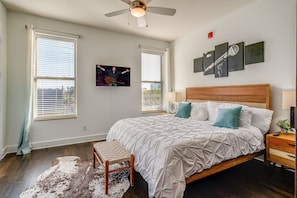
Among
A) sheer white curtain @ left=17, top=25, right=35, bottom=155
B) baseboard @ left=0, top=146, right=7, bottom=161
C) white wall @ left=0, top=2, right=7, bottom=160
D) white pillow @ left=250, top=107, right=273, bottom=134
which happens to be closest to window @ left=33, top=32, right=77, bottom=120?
sheer white curtain @ left=17, top=25, right=35, bottom=155

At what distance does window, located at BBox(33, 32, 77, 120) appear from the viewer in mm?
3654

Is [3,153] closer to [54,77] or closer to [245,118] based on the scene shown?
[54,77]

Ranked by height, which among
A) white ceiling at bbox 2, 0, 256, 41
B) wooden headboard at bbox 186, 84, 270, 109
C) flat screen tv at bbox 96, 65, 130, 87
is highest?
white ceiling at bbox 2, 0, 256, 41

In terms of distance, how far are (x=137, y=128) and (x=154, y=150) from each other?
683 mm

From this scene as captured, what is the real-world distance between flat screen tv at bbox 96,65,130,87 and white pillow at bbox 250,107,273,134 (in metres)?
3.11

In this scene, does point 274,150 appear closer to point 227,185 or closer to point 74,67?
point 227,185

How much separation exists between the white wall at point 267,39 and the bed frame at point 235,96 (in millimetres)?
124

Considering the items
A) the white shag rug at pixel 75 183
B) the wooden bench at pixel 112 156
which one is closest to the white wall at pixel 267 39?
the wooden bench at pixel 112 156

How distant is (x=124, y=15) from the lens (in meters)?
3.50

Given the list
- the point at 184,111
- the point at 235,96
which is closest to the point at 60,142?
the point at 184,111

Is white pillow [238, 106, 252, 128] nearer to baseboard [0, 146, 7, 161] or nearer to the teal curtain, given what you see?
the teal curtain

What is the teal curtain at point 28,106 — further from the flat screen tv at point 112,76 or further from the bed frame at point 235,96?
the bed frame at point 235,96

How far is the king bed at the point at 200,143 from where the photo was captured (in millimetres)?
1768

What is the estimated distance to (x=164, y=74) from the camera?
540 cm
